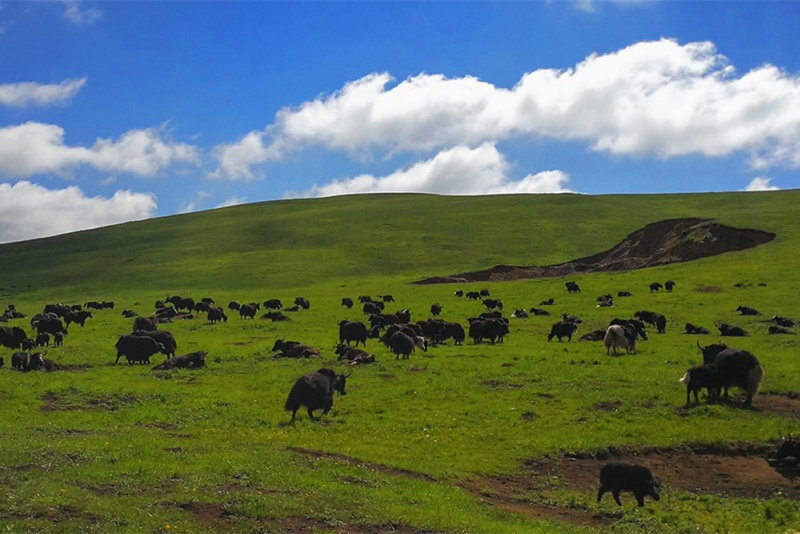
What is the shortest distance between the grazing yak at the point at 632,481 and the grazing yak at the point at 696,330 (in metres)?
24.7

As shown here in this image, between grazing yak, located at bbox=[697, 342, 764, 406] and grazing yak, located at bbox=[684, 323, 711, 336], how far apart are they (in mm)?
15103

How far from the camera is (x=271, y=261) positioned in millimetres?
90250

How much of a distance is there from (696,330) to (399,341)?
1670 centimetres

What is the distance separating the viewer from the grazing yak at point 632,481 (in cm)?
1550

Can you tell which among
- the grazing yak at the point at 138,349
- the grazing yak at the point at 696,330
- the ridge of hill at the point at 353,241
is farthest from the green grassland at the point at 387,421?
the ridge of hill at the point at 353,241

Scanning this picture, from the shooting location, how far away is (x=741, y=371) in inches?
914

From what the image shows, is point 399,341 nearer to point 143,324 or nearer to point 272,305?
point 143,324

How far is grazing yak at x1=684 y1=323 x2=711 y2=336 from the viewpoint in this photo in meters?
38.0

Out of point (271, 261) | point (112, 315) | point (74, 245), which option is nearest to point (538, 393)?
point (112, 315)

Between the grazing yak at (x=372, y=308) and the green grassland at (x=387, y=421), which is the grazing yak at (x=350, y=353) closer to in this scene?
the green grassland at (x=387, y=421)

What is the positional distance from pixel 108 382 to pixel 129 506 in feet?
54.5

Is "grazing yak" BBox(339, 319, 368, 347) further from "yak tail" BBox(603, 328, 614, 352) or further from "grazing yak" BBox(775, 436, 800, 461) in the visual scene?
"grazing yak" BBox(775, 436, 800, 461)

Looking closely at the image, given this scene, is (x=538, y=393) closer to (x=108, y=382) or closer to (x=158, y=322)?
(x=108, y=382)

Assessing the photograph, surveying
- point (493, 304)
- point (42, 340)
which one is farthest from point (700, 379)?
point (42, 340)
